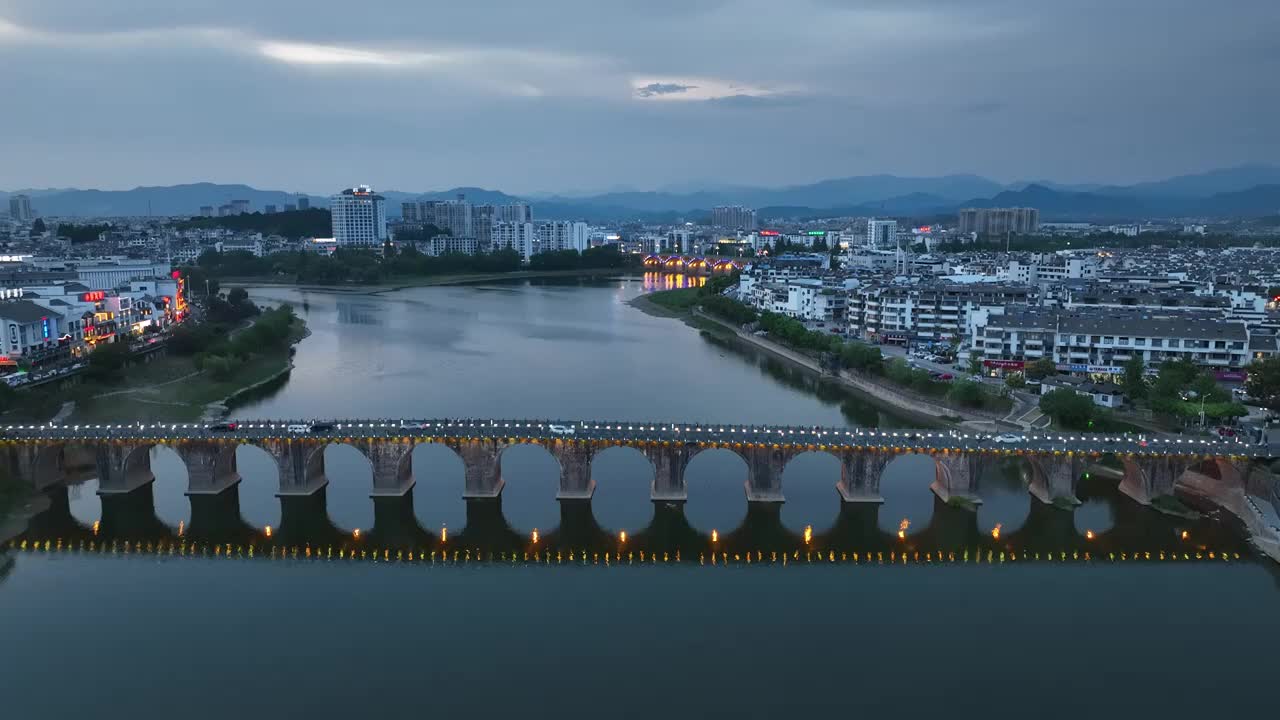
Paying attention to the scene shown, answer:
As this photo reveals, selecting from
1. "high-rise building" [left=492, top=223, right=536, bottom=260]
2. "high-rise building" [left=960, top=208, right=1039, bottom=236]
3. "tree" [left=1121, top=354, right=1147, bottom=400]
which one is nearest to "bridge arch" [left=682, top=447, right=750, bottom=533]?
"tree" [left=1121, top=354, right=1147, bottom=400]

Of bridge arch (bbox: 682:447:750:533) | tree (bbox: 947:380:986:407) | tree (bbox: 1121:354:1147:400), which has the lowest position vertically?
bridge arch (bbox: 682:447:750:533)

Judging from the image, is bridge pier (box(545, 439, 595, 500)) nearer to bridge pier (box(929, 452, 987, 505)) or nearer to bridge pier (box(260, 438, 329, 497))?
bridge pier (box(260, 438, 329, 497))

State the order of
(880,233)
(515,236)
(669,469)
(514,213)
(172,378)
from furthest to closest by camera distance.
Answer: (514,213) < (880,233) < (515,236) < (172,378) < (669,469)

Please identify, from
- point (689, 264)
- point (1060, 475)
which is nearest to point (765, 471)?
point (1060, 475)

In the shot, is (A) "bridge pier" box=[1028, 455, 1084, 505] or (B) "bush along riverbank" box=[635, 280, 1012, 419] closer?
(A) "bridge pier" box=[1028, 455, 1084, 505]

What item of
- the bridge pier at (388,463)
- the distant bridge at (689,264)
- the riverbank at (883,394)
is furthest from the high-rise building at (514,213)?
the bridge pier at (388,463)

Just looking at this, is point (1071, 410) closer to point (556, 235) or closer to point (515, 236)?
point (515, 236)

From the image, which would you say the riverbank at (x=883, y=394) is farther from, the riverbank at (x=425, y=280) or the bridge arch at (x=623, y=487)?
the riverbank at (x=425, y=280)
